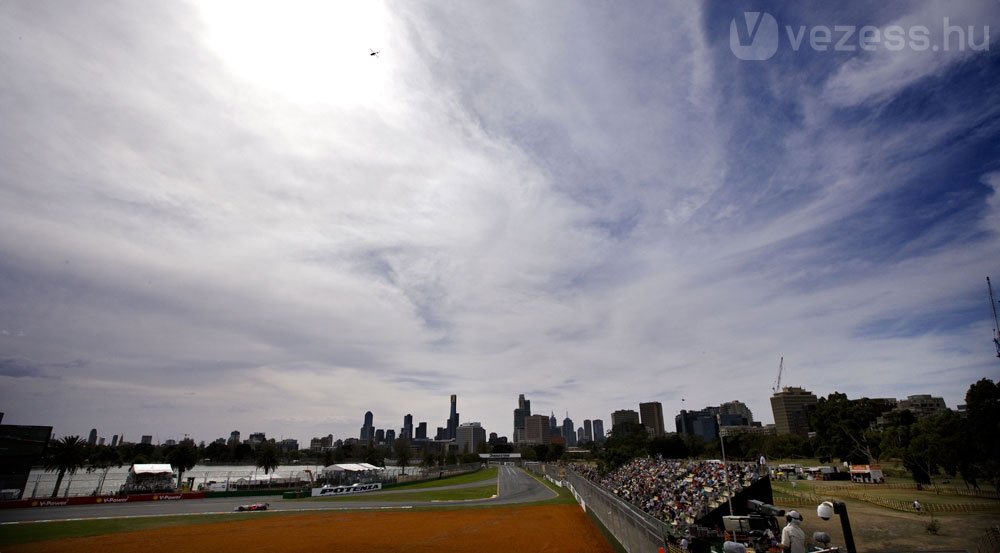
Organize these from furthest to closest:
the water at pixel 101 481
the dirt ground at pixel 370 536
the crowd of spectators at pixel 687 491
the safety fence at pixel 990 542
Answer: the water at pixel 101 481
the crowd of spectators at pixel 687 491
the dirt ground at pixel 370 536
the safety fence at pixel 990 542

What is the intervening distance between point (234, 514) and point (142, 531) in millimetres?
10929

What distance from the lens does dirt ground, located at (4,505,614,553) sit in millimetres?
28656

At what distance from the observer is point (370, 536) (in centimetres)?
3291

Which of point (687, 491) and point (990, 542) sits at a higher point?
point (687, 491)

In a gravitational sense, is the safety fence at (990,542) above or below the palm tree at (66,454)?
below

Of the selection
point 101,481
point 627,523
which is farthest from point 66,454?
point 627,523

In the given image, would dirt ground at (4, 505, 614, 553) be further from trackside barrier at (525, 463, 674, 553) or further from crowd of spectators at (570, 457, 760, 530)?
crowd of spectators at (570, 457, 760, 530)

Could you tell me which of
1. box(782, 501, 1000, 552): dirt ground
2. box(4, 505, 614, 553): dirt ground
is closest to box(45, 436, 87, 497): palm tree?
box(4, 505, 614, 553): dirt ground

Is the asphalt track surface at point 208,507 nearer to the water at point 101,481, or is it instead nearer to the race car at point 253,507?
the race car at point 253,507

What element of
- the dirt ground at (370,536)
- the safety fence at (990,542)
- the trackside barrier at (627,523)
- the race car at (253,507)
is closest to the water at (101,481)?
the race car at (253,507)

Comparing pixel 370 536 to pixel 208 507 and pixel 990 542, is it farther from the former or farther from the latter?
pixel 990 542

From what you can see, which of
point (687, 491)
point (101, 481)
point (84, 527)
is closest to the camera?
point (84, 527)

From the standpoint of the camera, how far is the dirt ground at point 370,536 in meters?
28.7

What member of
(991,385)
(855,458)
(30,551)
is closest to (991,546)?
(991,385)
